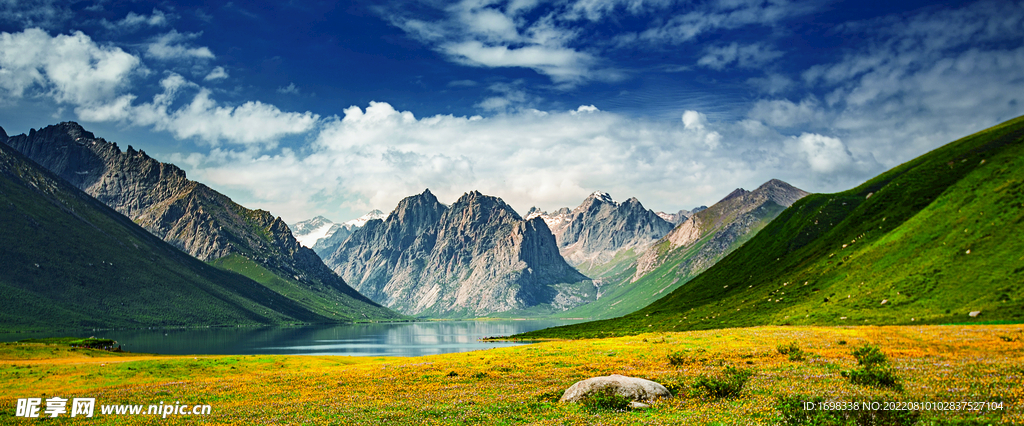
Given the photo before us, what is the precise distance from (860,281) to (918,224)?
68.6 feet

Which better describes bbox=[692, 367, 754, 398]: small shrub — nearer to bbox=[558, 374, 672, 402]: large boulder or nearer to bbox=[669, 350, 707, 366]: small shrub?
bbox=[558, 374, 672, 402]: large boulder

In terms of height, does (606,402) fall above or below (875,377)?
below

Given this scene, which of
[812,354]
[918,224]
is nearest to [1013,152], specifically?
[918,224]

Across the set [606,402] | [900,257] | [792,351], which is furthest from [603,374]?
[900,257]

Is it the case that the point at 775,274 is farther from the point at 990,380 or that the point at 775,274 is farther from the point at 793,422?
the point at 793,422

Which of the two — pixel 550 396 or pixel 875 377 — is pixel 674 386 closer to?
pixel 550 396

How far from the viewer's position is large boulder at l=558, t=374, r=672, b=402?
28359mm

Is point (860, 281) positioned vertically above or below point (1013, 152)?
below

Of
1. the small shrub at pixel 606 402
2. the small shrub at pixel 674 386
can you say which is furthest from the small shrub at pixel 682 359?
the small shrub at pixel 606 402

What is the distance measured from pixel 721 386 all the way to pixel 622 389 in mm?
5009

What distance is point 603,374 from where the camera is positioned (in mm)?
41562

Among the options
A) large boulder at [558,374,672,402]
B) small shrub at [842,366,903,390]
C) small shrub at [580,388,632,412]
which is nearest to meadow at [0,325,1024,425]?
small shrub at [842,366,903,390]

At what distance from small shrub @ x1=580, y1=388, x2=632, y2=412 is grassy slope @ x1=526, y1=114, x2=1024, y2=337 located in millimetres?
71596

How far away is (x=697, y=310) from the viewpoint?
15525 centimetres
